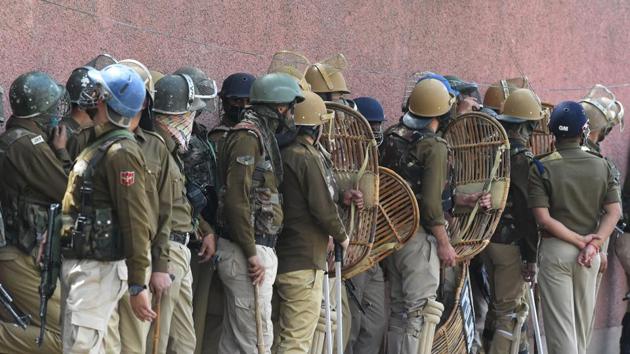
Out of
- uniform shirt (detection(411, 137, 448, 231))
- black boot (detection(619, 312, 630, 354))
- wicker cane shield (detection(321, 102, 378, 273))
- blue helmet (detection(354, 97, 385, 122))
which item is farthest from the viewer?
black boot (detection(619, 312, 630, 354))

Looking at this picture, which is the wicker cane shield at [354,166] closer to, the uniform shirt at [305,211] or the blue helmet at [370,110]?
the uniform shirt at [305,211]

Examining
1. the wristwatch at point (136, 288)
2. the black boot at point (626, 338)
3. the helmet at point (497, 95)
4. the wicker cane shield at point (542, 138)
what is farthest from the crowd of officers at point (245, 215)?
the black boot at point (626, 338)

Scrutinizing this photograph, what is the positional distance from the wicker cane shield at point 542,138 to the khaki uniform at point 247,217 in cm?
348

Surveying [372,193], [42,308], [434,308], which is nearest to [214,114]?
[372,193]

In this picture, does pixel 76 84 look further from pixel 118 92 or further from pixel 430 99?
pixel 430 99

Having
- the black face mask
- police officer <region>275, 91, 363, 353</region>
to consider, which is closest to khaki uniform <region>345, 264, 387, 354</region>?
police officer <region>275, 91, 363, 353</region>

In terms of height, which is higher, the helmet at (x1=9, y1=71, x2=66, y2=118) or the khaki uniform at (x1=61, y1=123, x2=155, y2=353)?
the helmet at (x1=9, y1=71, x2=66, y2=118)

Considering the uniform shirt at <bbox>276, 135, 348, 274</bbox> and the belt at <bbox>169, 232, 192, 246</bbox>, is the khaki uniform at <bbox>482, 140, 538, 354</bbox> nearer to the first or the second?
the uniform shirt at <bbox>276, 135, 348, 274</bbox>

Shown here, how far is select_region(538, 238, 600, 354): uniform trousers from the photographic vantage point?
8391mm

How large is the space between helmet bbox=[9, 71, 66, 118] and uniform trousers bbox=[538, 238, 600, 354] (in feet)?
13.0

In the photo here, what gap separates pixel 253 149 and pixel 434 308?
1957 millimetres

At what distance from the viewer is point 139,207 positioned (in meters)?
5.25

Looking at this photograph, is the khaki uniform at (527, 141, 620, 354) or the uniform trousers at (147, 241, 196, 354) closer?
the uniform trousers at (147, 241, 196, 354)

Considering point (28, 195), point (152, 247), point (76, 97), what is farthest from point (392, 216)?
point (28, 195)
